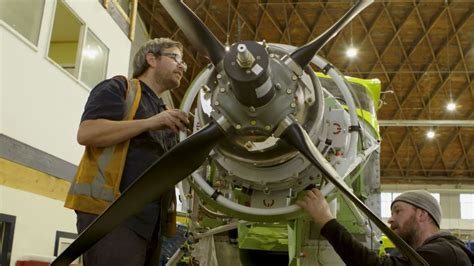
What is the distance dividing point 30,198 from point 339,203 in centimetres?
585

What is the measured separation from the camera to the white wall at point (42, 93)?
7801 mm

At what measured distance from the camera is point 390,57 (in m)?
21.1

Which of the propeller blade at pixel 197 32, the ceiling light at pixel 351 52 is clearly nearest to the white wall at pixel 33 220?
the propeller blade at pixel 197 32

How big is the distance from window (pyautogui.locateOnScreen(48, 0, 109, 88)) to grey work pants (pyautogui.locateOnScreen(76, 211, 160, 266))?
7.86m

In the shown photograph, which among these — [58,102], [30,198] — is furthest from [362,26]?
[30,198]

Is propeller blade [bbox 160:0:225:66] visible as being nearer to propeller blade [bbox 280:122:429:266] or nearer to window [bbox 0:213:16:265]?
propeller blade [bbox 280:122:429:266]

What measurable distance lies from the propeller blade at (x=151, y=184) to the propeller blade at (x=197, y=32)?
0.45m

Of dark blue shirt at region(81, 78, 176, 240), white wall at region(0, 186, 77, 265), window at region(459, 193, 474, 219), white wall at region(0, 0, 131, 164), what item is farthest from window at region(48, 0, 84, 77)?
window at region(459, 193, 474, 219)

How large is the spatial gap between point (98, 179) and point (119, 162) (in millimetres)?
151

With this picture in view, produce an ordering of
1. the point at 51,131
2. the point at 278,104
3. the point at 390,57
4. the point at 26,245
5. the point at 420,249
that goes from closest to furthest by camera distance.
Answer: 1. the point at 278,104
2. the point at 420,249
3. the point at 26,245
4. the point at 51,131
5. the point at 390,57

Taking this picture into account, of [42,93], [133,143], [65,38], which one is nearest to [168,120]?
[133,143]

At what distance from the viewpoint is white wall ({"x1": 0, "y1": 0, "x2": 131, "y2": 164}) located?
7.80 metres

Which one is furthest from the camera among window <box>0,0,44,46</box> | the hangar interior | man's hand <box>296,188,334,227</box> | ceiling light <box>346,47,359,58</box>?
ceiling light <box>346,47,359,58</box>

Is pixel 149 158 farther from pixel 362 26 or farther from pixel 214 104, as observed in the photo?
pixel 362 26
